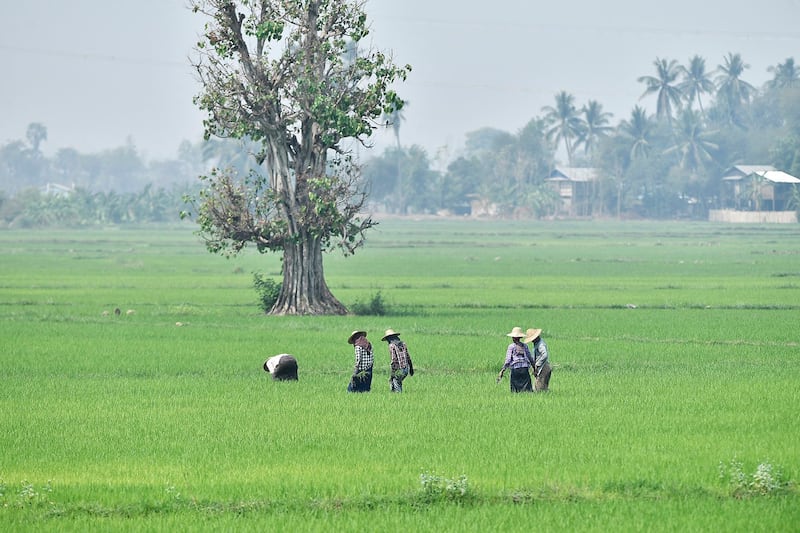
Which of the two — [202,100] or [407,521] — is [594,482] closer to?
[407,521]

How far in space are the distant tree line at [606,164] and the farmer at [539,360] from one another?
104 meters

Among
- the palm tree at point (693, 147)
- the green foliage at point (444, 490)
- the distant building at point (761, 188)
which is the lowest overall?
the green foliage at point (444, 490)

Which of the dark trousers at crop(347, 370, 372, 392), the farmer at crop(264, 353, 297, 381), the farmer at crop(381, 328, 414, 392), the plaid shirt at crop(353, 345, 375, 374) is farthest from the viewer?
the farmer at crop(264, 353, 297, 381)

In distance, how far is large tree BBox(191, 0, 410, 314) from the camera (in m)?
34.7

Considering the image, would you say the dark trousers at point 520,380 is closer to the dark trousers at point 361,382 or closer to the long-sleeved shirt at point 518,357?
the long-sleeved shirt at point 518,357

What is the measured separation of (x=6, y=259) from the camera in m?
67.9

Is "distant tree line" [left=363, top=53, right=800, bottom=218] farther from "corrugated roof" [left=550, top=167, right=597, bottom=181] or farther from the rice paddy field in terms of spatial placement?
the rice paddy field

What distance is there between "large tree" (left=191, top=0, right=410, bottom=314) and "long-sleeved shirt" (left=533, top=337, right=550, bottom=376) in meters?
16.6

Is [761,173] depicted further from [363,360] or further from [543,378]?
[363,360]

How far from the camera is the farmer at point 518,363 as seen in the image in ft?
59.9

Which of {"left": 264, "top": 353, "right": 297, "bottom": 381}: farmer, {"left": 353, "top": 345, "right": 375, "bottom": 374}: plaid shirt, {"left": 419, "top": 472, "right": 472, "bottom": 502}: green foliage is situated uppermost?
{"left": 353, "top": 345, "right": 375, "bottom": 374}: plaid shirt

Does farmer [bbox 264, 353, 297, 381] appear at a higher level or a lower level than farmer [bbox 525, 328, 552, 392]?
lower

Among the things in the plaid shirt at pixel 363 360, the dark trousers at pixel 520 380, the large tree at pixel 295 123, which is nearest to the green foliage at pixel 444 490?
the dark trousers at pixel 520 380

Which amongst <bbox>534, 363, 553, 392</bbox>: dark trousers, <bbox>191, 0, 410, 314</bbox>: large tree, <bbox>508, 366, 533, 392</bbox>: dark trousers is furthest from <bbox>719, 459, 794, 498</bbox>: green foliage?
<bbox>191, 0, 410, 314</bbox>: large tree
